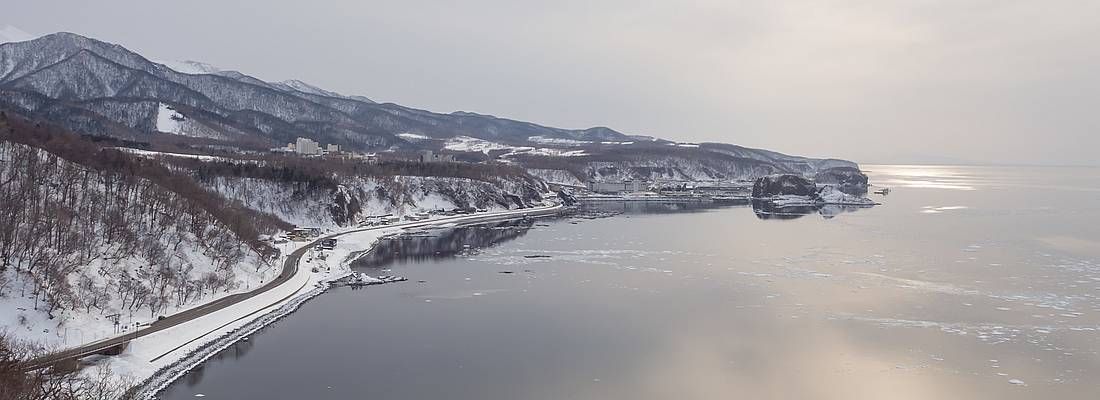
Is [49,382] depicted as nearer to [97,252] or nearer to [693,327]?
[97,252]

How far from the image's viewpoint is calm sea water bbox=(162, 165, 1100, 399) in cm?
2156

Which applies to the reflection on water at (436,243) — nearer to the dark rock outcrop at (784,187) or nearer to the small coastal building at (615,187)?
the dark rock outcrop at (784,187)

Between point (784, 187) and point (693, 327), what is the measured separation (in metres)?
93.2

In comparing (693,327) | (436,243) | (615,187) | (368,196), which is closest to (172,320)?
(693,327)

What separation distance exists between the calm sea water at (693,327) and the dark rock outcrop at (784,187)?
5992cm

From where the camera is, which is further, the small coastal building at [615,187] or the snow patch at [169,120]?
the small coastal building at [615,187]

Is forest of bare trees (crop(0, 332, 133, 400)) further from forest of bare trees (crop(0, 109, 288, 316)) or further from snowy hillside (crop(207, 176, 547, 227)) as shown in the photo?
snowy hillside (crop(207, 176, 547, 227))

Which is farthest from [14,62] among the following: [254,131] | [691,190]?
[691,190]

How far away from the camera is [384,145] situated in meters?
193

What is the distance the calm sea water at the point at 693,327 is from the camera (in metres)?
21.6

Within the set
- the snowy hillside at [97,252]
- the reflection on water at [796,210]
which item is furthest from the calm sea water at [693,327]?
the reflection on water at [796,210]

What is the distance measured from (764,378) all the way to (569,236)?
130ft

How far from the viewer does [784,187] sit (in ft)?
380

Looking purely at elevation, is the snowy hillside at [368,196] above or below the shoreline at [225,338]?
above
